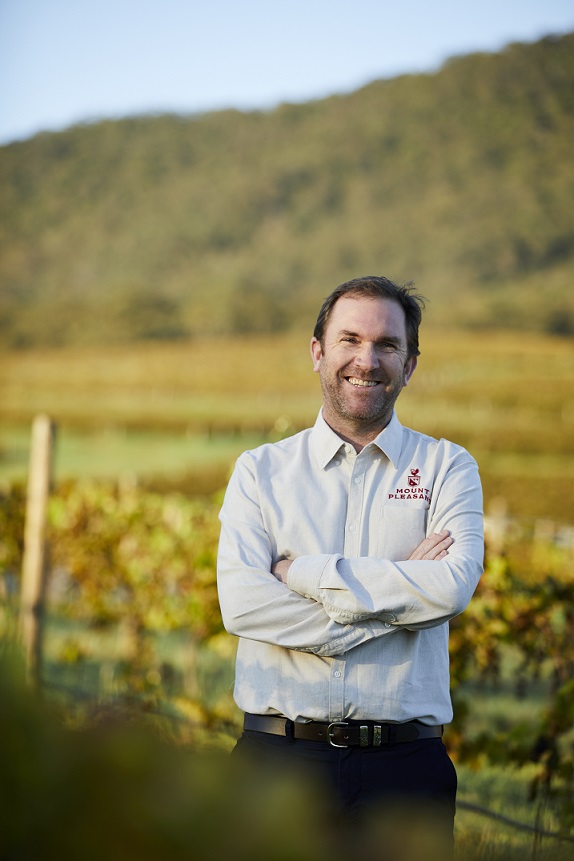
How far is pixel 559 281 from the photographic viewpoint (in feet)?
28.6

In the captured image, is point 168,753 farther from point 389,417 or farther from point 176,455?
point 176,455

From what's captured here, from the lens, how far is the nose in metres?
1.94

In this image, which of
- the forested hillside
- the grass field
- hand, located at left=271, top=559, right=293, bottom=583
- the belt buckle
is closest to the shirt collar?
hand, located at left=271, top=559, right=293, bottom=583

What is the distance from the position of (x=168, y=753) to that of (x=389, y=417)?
5.03 ft

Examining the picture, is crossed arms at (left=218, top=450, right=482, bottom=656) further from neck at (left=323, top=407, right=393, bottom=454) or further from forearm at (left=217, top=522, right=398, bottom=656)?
neck at (left=323, top=407, right=393, bottom=454)

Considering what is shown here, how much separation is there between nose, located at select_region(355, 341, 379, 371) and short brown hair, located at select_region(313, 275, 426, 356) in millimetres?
108

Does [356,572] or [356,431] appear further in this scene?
[356,431]

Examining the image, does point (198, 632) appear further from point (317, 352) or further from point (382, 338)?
point (382, 338)

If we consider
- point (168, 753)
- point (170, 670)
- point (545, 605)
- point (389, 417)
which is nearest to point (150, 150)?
point (170, 670)

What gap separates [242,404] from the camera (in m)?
10.3

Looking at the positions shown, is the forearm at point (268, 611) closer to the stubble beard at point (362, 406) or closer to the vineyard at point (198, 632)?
the stubble beard at point (362, 406)

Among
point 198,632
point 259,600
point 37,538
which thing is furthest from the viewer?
point 37,538

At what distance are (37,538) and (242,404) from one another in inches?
199

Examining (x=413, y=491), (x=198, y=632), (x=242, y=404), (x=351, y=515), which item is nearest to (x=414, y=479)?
(x=413, y=491)
